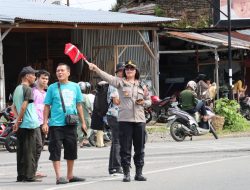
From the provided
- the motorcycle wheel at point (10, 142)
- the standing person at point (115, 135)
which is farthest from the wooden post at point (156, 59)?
the standing person at point (115, 135)

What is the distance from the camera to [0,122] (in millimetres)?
17734

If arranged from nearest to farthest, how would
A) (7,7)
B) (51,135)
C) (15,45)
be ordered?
(51,135) < (7,7) < (15,45)

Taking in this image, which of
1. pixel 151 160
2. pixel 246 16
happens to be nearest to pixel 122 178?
pixel 151 160

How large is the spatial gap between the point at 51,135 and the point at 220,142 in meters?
9.02

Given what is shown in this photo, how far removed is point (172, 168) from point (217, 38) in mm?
17024

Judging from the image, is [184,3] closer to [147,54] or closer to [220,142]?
[147,54]

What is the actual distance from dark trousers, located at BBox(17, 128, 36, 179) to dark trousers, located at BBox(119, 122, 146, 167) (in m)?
1.47

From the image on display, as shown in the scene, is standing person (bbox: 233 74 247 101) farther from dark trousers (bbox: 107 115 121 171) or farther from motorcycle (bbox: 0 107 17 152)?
dark trousers (bbox: 107 115 121 171)

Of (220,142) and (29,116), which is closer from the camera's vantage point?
(29,116)

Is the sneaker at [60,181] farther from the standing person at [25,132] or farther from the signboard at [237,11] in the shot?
the signboard at [237,11]

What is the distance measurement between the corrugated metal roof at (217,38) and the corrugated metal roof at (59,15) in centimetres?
206

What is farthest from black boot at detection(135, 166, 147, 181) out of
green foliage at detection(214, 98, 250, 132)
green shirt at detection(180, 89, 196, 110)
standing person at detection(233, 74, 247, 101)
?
standing person at detection(233, 74, 247, 101)

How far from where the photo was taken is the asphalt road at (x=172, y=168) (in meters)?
10.4

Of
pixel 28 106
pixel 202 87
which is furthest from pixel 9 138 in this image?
pixel 202 87
